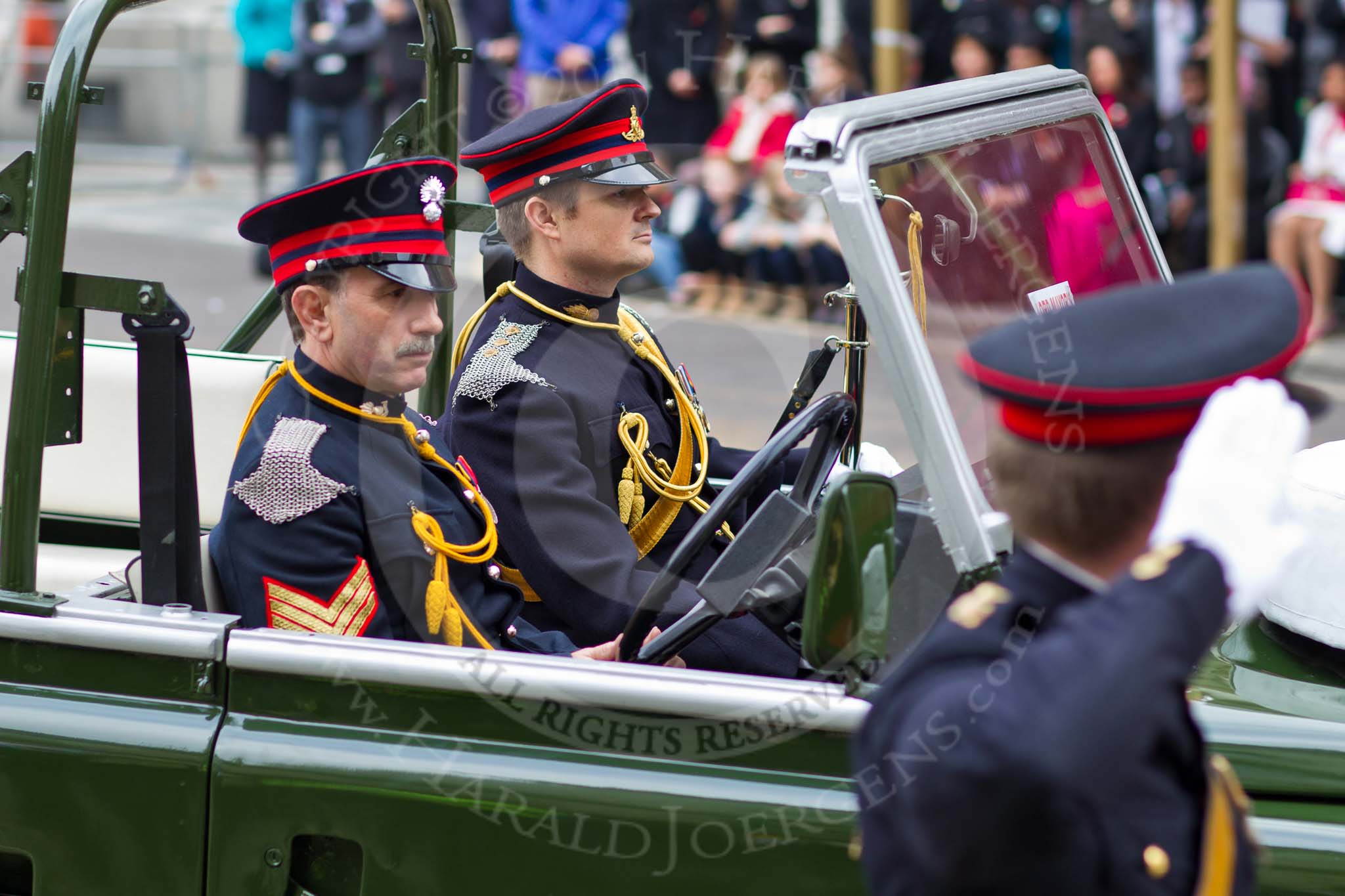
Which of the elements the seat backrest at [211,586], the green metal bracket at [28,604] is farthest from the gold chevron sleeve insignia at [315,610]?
the green metal bracket at [28,604]

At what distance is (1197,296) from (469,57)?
1.98m

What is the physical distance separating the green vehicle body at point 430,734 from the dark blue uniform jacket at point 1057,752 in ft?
1.49

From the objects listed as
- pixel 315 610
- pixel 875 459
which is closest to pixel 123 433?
pixel 315 610

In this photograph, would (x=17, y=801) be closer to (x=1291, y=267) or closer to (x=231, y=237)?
(x=1291, y=267)

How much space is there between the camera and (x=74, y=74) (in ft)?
6.48

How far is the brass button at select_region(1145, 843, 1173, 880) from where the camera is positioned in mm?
1230

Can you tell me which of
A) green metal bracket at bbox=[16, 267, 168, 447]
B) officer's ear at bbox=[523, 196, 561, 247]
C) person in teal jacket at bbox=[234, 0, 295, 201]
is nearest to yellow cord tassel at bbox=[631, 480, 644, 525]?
officer's ear at bbox=[523, 196, 561, 247]

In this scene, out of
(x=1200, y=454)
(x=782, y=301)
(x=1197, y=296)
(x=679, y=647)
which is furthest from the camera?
(x=782, y=301)

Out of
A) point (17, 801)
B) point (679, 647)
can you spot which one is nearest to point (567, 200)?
point (679, 647)

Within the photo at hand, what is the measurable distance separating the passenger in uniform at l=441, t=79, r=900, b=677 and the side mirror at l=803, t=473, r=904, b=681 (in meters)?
0.71

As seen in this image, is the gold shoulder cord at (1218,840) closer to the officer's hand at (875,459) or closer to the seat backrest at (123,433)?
the officer's hand at (875,459)

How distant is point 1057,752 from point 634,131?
6.35 feet

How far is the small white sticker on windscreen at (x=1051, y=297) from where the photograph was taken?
2.24 metres

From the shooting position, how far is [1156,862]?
123 centimetres
